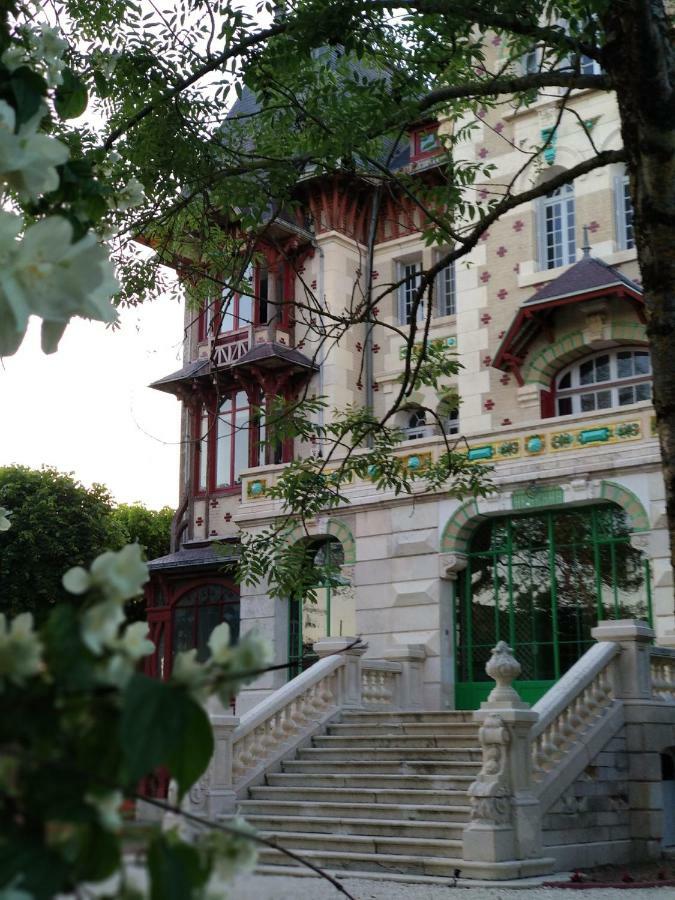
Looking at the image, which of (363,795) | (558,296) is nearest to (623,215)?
(558,296)

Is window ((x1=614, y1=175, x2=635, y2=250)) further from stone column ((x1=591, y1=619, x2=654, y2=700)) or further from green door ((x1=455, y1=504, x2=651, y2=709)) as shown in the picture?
stone column ((x1=591, y1=619, x2=654, y2=700))

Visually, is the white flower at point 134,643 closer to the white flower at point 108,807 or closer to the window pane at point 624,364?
the white flower at point 108,807

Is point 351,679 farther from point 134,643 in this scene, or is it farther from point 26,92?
point 134,643

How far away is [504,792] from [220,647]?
11335mm

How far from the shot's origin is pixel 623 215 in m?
22.1

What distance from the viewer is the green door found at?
1845 centimetres

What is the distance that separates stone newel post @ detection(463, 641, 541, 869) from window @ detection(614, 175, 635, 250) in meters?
11.5

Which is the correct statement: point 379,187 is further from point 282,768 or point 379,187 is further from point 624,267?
point 624,267

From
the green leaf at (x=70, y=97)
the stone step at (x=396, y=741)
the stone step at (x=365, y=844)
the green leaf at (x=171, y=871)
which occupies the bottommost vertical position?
the stone step at (x=365, y=844)

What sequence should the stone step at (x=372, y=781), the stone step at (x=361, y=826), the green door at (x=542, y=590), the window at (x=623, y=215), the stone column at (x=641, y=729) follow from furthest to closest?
the window at (x=623, y=215), the green door at (x=542, y=590), the stone column at (x=641, y=729), the stone step at (x=372, y=781), the stone step at (x=361, y=826)

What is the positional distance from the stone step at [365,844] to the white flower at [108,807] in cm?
1150

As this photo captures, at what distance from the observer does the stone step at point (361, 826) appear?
41.7ft

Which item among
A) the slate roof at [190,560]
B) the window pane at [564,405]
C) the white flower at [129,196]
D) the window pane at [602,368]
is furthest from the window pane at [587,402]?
the white flower at [129,196]

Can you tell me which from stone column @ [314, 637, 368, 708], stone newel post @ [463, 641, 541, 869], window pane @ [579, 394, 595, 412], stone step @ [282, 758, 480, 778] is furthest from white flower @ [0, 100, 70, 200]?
window pane @ [579, 394, 595, 412]
